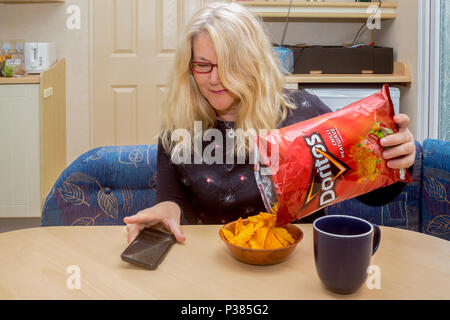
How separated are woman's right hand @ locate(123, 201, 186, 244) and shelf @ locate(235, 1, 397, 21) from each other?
6.97 ft

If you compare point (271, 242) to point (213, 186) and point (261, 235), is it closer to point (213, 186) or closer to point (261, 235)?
point (261, 235)

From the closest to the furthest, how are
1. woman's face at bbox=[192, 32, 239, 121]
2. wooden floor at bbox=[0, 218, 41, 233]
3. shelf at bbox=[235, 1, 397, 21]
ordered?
woman's face at bbox=[192, 32, 239, 121] < shelf at bbox=[235, 1, 397, 21] < wooden floor at bbox=[0, 218, 41, 233]

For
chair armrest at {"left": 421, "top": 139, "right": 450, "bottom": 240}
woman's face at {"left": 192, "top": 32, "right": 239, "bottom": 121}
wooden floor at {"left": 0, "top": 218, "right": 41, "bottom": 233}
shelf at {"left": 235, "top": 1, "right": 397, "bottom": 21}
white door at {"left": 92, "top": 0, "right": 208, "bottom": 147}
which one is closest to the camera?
woman's face at {"left": 192, "top": 32, "right": 239, "bottom": 121}

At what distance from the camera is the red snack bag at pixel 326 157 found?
664 millimetres

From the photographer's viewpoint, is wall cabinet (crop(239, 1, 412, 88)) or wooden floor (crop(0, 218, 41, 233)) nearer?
wall cabinet (crop(239, 1, 412, 88))

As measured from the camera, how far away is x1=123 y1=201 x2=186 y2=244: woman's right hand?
815 millimetres

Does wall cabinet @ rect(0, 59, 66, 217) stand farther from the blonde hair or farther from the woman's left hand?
the woman's left hand

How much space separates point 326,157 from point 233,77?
1.64 ft

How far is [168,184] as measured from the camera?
116cm

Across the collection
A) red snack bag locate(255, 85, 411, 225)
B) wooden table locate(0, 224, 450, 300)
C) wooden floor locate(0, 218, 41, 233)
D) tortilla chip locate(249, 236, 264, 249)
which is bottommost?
wooden floor locate(0, 218, 41, 233)

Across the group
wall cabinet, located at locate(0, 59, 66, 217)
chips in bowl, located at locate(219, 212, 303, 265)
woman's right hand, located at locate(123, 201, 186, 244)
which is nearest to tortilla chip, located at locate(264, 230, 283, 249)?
chips in bowl, located at locate(219, 212, 303, 265)

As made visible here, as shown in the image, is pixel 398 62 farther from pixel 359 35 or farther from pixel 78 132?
pixel 78 132

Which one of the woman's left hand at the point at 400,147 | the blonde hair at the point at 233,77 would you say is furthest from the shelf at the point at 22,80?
the woman's left hand at the point at 400,147

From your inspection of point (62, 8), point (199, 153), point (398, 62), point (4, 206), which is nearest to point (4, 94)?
point (4, 206)
